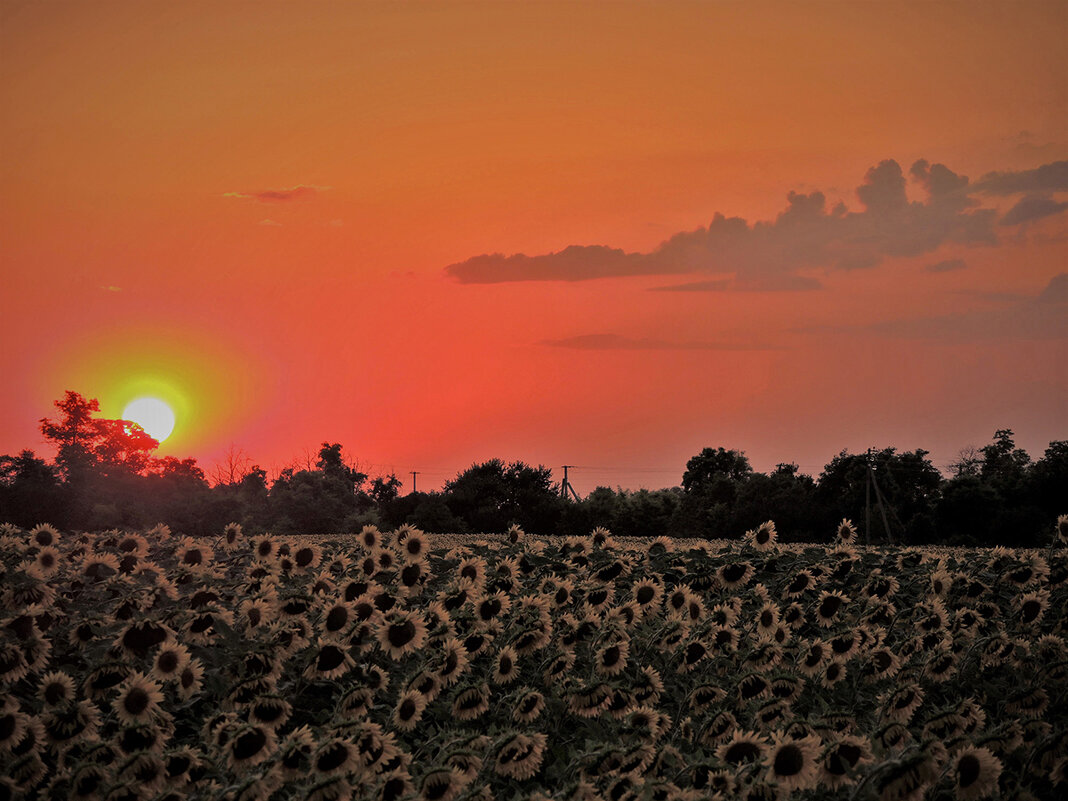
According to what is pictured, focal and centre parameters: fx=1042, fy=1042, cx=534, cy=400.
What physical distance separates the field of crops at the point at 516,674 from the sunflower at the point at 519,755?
2 cm

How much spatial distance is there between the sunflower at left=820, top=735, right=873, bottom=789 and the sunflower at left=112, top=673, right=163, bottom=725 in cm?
525

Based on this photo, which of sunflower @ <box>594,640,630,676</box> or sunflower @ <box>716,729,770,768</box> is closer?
sunflower @ <box>716,729,770,768</box>

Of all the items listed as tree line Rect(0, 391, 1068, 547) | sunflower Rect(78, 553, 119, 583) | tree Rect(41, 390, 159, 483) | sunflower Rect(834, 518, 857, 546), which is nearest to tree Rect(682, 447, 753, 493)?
tree line Rect(0, 391, 1068, 547)

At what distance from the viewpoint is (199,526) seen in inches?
1702

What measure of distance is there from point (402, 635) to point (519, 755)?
2.90 m

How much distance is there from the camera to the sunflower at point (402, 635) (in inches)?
400

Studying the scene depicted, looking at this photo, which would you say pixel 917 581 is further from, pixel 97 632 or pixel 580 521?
pixel 580 521

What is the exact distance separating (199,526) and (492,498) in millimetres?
13897

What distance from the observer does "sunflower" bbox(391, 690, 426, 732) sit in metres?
8.67

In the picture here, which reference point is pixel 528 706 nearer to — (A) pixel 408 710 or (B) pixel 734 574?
(A) pixel 408 710

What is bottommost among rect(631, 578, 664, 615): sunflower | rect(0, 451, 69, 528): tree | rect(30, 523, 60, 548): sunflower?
rect(631, 578, 664, 615): sunflower

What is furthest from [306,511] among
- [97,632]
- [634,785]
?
[634,785]

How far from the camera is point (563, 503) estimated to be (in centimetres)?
5116

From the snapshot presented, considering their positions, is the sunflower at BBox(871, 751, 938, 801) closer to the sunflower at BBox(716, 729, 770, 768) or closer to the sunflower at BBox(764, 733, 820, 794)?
the sunflower at BBox(764, 733, 820, 794)
